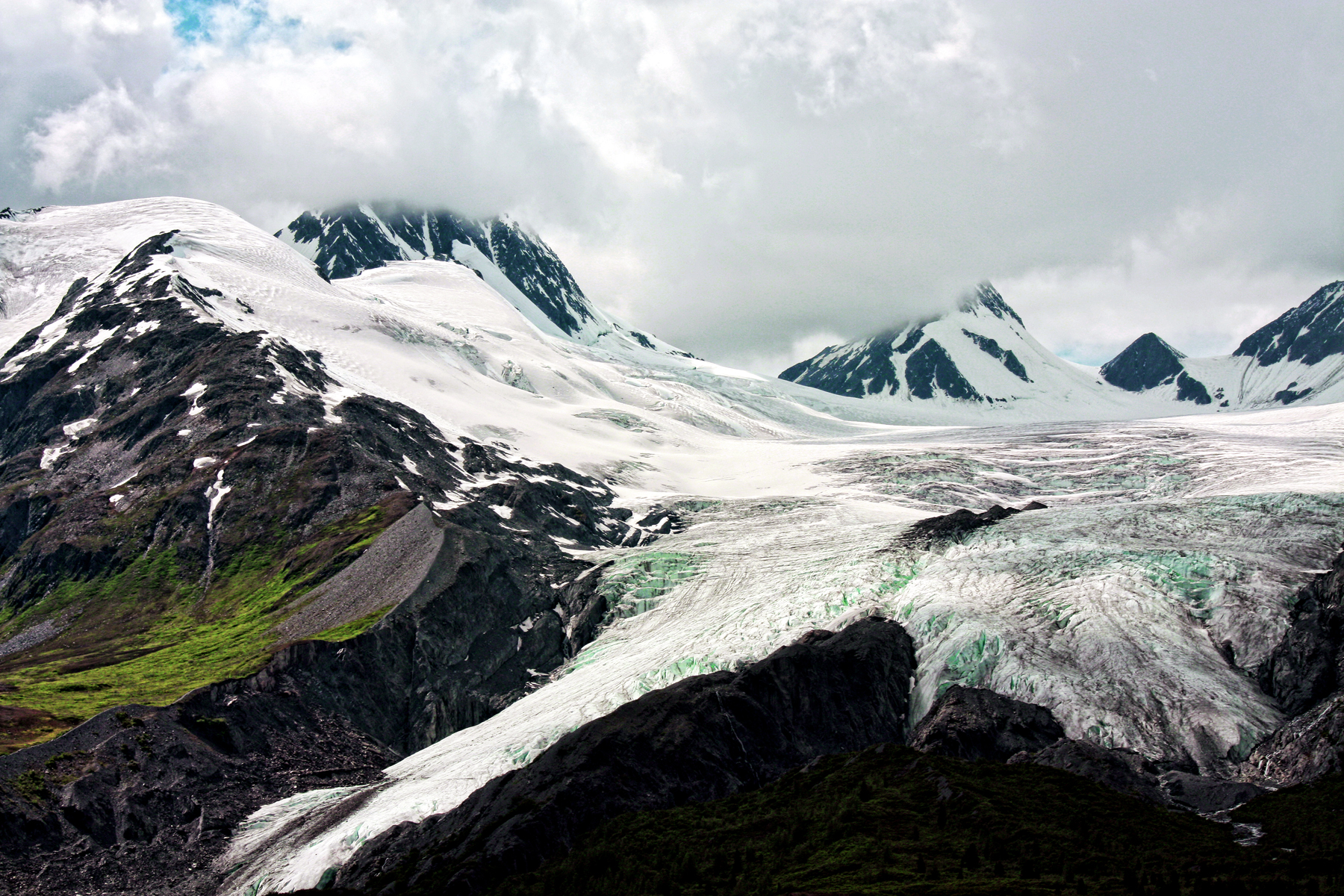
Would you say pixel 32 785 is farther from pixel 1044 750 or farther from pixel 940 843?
pixel 1044 750

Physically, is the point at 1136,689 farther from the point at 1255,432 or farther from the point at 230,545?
the point at 1255,432

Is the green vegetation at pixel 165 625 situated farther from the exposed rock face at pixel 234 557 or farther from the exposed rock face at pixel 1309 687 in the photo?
the exposed rock face at pixel 1309 687

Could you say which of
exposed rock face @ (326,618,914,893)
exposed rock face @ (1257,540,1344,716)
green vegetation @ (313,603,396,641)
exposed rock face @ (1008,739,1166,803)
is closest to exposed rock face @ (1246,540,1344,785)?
exposed rock face @ (1257,540,1344,716)

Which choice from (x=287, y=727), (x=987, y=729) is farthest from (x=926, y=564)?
(x=287, y=727)

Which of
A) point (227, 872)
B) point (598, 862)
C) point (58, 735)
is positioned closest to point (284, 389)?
point (58, 735)

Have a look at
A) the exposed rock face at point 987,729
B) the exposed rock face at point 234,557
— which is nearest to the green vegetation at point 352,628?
the exposed rock face at point 234,557

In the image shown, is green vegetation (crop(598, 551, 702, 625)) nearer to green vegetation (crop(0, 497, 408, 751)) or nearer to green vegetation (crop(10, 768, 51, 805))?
green vegetation (crop(0, 497, 408, 751))

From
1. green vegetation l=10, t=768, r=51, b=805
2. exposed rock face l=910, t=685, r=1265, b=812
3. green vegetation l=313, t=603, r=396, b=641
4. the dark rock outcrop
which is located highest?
the dark rock outcrop
